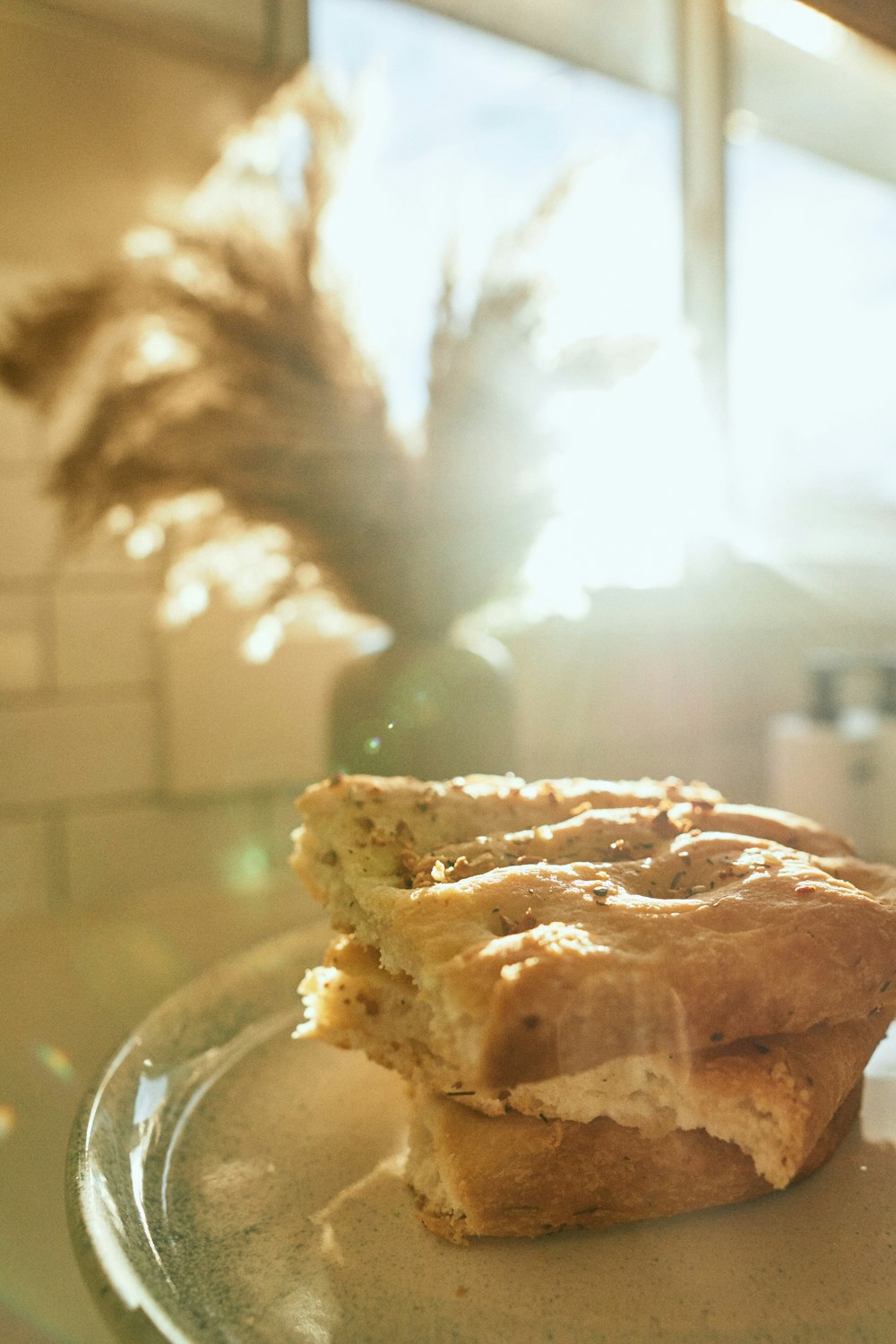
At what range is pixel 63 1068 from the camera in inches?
31.3

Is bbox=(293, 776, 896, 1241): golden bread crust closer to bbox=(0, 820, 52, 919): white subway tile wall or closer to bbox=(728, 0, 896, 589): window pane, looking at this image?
bbox=(0, 820, 52, 919): white subway tile wall

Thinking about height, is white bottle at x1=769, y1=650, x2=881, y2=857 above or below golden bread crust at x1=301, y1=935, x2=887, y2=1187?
above

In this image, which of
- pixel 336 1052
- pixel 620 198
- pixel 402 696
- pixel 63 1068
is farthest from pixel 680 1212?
pixel 620 198

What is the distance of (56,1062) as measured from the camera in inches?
31.7

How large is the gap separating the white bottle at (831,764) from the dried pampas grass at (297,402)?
640 mm

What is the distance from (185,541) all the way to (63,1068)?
23.3 inches

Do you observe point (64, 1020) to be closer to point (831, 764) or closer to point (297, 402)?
point (297, 402)

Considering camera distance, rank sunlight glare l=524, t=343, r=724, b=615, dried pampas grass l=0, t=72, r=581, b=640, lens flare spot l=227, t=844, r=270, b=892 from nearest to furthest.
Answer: dried pampas grass l=0, t=72, r=581, b=640 → sunlight glare l=524, t=343, r=724, b=615 → lens flare spot l=227, t=844, r=270, b=892

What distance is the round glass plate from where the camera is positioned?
0.46 metres

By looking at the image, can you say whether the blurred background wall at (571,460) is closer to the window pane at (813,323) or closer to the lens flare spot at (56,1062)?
the window pane at (813,323)

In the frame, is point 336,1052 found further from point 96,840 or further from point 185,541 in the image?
point 96,840

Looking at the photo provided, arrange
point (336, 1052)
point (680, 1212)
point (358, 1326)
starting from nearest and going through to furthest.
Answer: point (358, 1326), point (680, 1212), point (336, 1052)

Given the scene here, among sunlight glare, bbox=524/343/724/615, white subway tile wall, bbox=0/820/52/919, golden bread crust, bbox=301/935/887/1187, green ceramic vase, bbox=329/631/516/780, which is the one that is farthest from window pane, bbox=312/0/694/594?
white subway tile wall, bbox=0/820/52/919

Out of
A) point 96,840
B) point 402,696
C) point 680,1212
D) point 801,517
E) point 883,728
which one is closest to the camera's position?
point 680,1212
